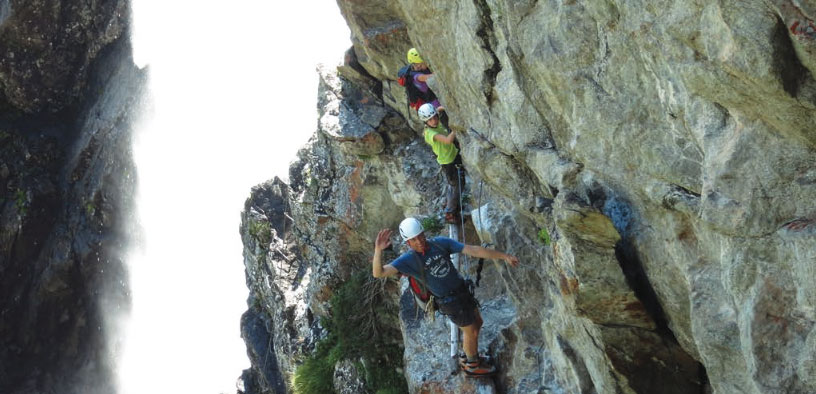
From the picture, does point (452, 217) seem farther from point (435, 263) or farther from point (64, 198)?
point (64, 198)

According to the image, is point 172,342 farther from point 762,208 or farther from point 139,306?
point 762,208

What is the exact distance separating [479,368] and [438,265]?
185 cm

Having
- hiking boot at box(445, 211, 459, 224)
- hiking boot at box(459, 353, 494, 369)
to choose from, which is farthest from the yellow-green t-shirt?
hiking boot at box(459, 353, 494, 369)

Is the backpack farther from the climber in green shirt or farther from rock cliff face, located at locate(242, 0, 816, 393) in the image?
rock cliff face, located at locate(242, 0, 816, 393)

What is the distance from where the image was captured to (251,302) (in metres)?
22.8

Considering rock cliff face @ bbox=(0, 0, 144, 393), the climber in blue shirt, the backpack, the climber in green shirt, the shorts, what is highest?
rock cliff face @ bbox=(0, 0, 144, 393)

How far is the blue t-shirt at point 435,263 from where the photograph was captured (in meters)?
9.39

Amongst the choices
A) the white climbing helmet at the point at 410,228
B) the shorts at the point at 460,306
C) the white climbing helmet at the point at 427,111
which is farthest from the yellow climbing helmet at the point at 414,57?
the shorts at the point at 460,306

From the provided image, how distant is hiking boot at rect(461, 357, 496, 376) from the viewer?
34.1 feet

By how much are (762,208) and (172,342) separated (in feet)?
91.6

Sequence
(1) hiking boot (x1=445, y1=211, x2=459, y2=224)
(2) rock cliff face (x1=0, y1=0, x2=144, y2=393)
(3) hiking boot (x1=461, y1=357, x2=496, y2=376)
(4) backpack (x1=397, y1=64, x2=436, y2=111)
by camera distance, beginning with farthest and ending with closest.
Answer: (2) rock cliff face (x1=0, y1=0, x2=144, y2=393) → (1) hiking boot (x1=445, y1=211, x2=459, y2=224) → (4) backpack (x1=397, y1=64, x2=436, y2=111) → (3) hiking boot (x1=461, y1=357, x2=496, y2=376)

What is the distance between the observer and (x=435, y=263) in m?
9.42

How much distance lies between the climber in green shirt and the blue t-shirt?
2376mm

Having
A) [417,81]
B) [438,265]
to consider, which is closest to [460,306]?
[438,265]
